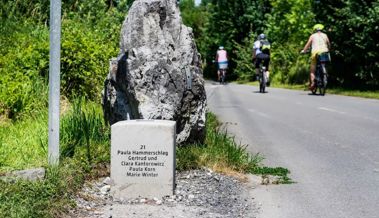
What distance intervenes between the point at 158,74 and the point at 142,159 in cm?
134

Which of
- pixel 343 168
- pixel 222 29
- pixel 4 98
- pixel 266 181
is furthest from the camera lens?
pixel 222 29

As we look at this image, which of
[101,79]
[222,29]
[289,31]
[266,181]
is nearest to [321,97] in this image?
[101,79]

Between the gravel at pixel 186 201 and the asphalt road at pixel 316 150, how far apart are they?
0.21 metres

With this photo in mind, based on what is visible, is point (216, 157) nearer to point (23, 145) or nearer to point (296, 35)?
point (23, 145)

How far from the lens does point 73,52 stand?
10422mm

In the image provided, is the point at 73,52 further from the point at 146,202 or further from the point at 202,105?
the point at 146,202

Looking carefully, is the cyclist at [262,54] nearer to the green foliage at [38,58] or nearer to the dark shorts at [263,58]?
the dark shorts at [263,58]

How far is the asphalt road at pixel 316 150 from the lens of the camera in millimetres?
5555

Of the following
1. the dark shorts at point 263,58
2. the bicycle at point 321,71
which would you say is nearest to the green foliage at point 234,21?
the dark shorts at point 263,58

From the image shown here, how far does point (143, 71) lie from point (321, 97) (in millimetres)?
10909

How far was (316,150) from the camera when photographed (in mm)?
8281

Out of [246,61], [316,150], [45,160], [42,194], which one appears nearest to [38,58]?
[45,160]

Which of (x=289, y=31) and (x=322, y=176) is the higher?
(x=289, y=31)

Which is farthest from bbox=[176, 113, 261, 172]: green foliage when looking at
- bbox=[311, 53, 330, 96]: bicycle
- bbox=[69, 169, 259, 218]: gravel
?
bbox=[311, 53, 330, 96]: bicycle
